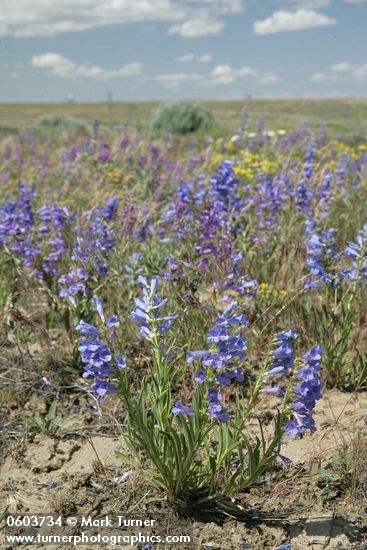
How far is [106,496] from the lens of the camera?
2844 mm

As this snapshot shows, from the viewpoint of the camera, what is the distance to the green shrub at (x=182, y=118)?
19609 millimetres

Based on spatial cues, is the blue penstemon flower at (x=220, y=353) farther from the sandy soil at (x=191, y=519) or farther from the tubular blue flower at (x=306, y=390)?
the sandy soil at (x=191, y=519)

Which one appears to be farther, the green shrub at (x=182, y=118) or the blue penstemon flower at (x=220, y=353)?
the green shrub at (x=182, y=118)

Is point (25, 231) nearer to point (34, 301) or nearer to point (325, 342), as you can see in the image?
point (34, 301)

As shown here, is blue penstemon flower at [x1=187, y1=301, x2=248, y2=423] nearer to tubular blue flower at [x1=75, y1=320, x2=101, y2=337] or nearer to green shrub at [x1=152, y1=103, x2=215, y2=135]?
tubular blue flower at [x1=75, y1=320, x2=101, y2=337]

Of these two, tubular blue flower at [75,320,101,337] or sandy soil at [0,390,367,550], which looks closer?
tubular blue flower at [75,320,101,337]

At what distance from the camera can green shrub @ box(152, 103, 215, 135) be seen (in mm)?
19609

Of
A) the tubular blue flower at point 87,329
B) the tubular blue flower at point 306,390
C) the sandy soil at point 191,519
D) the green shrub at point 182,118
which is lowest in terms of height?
the sandy soil at point 191,519

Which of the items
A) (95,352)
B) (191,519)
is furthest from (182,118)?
(95,352)

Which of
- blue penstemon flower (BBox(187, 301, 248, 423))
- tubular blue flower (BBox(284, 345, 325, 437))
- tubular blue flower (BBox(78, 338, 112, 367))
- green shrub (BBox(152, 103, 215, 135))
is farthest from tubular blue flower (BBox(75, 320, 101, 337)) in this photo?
green shrub (BBox(152, 103, 215, 135))

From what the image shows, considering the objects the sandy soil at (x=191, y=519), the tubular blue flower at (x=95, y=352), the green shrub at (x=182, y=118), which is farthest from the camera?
the green shrub at (x=182, y=118)

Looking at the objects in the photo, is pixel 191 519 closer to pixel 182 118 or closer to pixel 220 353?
pixel 220 353

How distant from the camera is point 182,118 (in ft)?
64.5

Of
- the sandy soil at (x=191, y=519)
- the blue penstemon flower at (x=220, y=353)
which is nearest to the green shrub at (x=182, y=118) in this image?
the sandy soil at (x=191, y=519)
